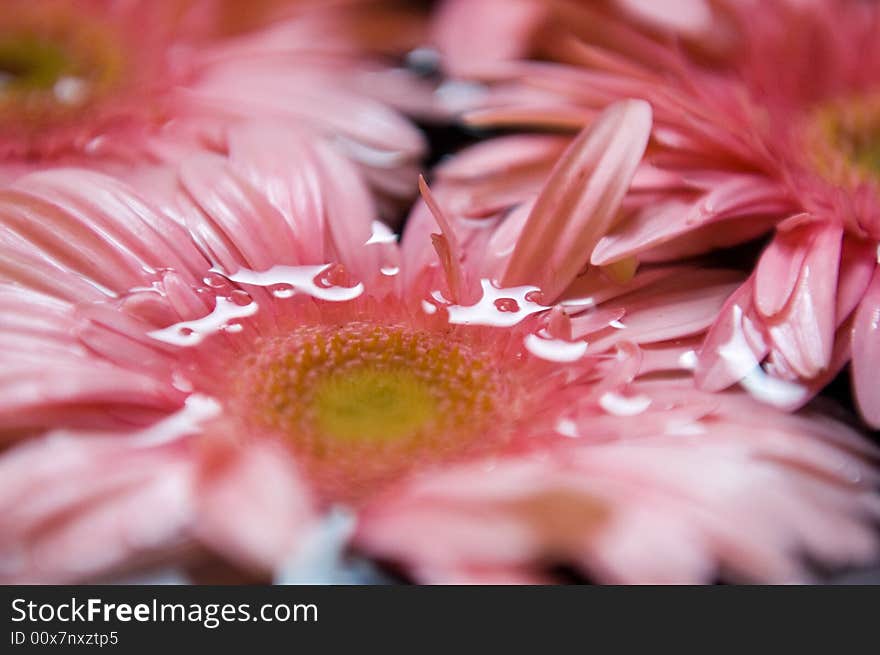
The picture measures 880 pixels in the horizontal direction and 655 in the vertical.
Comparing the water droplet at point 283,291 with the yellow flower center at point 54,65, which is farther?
the yellow flower center at point 54,65

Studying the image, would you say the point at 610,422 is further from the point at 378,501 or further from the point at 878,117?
the point at 878,117

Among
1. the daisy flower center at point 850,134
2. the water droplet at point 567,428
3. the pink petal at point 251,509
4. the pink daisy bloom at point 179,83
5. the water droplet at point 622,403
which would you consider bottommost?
the pink petal at point 251,509

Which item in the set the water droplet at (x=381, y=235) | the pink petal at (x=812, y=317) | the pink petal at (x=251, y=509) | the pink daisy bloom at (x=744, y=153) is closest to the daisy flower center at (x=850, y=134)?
the pink daisy bloom at (x=744, y=153)

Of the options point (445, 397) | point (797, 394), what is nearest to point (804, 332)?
point (797, 394)

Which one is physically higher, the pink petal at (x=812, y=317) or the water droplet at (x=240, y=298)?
the water droplet at (x=240, y=298)

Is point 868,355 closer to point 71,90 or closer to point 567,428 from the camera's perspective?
point 567,428

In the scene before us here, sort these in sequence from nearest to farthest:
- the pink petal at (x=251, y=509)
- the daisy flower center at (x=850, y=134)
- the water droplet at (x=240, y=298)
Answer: the pink petal at (x=251, y=509) < the water droplet at (x=240, y=298) < the daisy flower center at (x=850, y=134)

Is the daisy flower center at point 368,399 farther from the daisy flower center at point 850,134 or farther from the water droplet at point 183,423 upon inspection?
the daisy flower center at point 850,134
